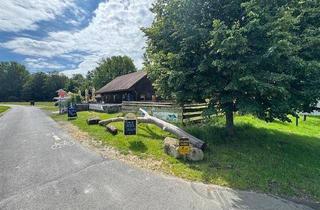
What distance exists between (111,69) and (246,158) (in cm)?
6280

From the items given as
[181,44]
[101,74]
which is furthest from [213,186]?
[101,74]

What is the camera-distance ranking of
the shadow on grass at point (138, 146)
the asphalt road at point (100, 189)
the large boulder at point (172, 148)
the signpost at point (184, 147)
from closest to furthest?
Result: the asphalt road at point (100, 189) < the signpost at point (184, 147) < the large boulder at point (172, 148) < the shadow on grass at point (138, 146)

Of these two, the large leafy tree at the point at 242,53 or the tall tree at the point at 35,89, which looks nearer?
the large leafy tree at the point at 242,53

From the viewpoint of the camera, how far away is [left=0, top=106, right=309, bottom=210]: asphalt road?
5207mm

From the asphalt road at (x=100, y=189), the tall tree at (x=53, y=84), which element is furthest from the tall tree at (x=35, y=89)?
the asphalt road at (x=100, y=189)

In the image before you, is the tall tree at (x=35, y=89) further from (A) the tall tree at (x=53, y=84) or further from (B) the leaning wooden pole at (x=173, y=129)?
(B) the leaning wooden pole at (x=173, y=129)

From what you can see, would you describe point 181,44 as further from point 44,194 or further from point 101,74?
point 101,74

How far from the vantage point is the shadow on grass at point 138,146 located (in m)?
9.30

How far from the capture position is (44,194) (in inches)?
220

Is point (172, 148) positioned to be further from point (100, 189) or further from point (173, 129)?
point (100, 189)

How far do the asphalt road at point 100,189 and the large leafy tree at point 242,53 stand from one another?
3.48m

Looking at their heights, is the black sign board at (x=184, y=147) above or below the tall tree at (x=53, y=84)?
below

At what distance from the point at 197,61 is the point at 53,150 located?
6.56 meters

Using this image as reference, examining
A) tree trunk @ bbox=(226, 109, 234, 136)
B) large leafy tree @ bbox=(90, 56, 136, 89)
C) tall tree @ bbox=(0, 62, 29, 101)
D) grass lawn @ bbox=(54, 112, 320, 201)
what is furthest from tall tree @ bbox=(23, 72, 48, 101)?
tree trunk @ bbox=(226, 109, 234, 136)
